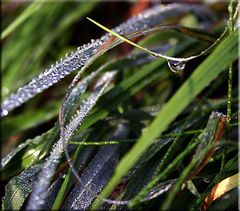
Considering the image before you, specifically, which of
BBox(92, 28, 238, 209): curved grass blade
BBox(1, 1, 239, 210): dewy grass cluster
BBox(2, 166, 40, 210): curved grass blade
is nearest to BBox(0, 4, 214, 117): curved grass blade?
BBox(1, 1, 239, 210): dewy grass cluster

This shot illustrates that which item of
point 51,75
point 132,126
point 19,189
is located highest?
point 51,75

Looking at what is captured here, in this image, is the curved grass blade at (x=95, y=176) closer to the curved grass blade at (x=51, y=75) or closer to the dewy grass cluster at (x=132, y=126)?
the dewy grass cluster at (x=132, y=126)

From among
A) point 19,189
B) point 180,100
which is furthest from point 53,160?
point 180,100

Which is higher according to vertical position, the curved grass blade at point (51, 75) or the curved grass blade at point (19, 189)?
the curved grass blade at point (51, 75)

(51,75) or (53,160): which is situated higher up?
(51,75)

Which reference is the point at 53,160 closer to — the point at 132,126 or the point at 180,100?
the point at 180,100

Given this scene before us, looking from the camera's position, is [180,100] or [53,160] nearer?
[180,100]

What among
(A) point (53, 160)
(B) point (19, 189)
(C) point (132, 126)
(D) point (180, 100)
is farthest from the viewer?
(C) point (132, 126)

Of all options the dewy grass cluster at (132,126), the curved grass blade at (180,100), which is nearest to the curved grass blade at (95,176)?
the dewy grass cluster at (132,126)

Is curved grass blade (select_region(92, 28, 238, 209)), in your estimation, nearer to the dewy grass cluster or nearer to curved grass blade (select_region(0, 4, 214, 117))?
the dewy grass cluster
